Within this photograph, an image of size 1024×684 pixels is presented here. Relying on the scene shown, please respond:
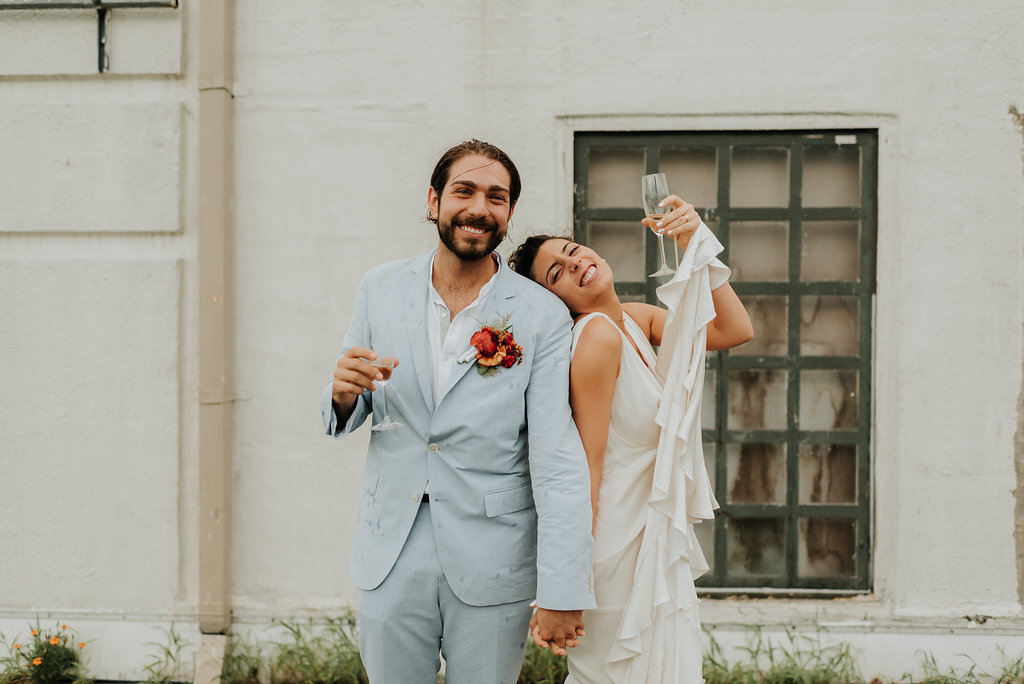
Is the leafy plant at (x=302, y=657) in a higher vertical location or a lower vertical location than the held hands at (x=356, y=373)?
lower

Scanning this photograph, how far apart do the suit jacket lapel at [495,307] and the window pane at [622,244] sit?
182 centimetres

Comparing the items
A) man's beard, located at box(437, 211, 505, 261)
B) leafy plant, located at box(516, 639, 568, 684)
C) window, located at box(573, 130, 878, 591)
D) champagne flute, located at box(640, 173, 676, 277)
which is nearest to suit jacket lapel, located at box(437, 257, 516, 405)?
man's beard, located at box(437, 211, 505, 261)

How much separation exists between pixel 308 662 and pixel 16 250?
264 centimetres

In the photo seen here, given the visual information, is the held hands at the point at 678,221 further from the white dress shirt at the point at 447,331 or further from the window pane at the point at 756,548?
the window pane at the point at 756,548

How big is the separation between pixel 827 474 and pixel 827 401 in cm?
38

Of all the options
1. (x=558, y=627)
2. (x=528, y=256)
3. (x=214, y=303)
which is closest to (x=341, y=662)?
(x=214, y=303)

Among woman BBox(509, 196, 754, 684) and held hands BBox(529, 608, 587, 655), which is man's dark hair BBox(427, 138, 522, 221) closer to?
woman BBox(509, 196, 754, 684)

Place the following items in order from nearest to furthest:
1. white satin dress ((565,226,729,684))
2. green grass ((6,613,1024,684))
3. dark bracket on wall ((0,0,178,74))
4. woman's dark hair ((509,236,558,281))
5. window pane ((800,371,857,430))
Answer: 1. white satin dress ((565,226,729,684))
2. woman's dark hair ((509,236,558,281))
3. green grass ((6,613,1024,684))
4. dark bracket on wall ((0,0,178,74))
5. window pane ((800,371,857,430))

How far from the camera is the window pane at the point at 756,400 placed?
3969 mm

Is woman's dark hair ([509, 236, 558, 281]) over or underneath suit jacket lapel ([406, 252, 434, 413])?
over

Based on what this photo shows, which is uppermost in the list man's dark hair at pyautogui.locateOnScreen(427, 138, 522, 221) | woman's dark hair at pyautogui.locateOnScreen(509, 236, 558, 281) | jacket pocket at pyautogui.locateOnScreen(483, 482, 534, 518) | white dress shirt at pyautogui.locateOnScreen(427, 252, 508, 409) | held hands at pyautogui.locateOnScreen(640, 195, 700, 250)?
man's dark hair at pyautogui.locateOnScreen(427, 138, 522, 221)

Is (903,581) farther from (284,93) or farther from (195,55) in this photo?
(195,55)

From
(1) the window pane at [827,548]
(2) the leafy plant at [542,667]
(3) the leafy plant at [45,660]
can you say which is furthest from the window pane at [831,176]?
(3) the leafy plant at [45,660]

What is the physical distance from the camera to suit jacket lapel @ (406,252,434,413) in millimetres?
2137
